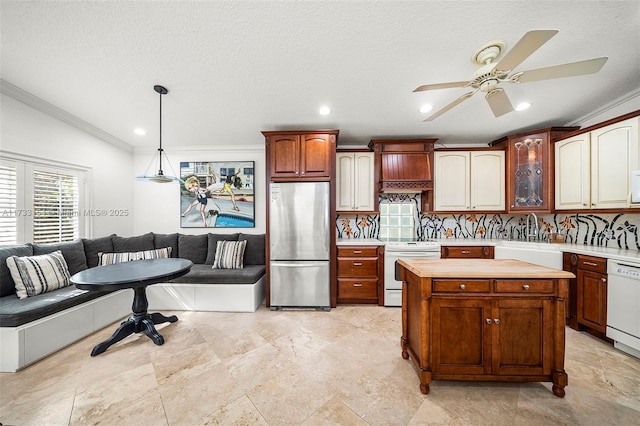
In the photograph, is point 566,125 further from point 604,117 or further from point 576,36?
point 576,36

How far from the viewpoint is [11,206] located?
2324 millimetres

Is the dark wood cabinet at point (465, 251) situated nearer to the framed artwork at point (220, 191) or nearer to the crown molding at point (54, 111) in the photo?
the framed artwork at point (220, 191)

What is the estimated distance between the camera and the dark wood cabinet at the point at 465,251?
10.4ft

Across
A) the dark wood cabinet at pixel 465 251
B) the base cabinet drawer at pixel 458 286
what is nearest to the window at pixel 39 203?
the base cabinet drawer at pixel 458 286

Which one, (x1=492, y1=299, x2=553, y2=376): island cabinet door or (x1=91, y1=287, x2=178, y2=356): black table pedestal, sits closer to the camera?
(x1=492, y1=299, x2=553, y2=376): island cabinet door

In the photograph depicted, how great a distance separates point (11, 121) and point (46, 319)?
2027 mm

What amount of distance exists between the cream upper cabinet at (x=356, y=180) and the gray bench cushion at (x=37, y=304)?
316cm

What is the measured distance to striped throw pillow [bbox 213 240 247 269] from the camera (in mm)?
3248

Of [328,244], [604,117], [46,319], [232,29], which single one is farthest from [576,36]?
[46,319]

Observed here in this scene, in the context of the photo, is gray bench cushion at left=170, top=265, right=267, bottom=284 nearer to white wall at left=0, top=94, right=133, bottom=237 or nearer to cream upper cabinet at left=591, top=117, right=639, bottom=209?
white wall at left=0, top=94, right=133, bottom=237

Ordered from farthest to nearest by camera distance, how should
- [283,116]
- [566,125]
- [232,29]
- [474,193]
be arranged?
1. [474,193]
2. [566,125]
3. [283,116]
4. [232,29]

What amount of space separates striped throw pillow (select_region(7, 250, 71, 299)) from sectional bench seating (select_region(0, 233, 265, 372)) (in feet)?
0.22

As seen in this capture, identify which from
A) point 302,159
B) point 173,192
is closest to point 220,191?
point 173,192

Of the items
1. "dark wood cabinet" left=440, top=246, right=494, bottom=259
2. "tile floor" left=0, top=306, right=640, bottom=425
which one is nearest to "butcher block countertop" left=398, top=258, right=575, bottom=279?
"tile floor" left=0, top=306, right=640, bottom=425
